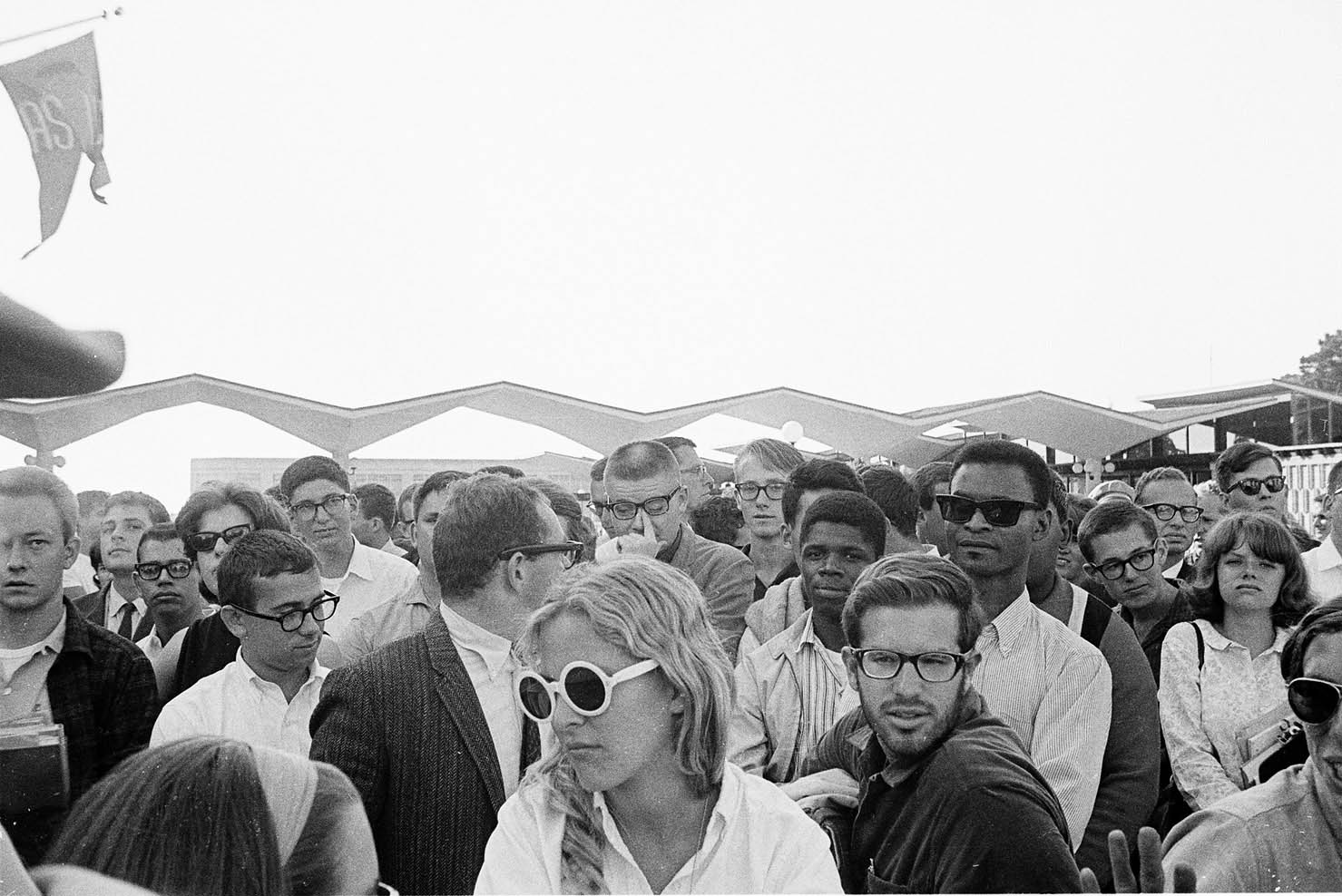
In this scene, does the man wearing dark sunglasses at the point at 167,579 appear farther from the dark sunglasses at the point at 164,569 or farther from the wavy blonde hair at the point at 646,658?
the wavy blonde hair at the point at 646,658

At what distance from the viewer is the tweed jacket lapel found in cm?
170

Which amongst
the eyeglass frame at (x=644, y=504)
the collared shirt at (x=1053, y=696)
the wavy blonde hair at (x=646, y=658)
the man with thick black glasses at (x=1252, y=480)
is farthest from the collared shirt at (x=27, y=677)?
the man with thick black glasses at (x=1252, y=480)

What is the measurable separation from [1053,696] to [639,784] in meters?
0.88

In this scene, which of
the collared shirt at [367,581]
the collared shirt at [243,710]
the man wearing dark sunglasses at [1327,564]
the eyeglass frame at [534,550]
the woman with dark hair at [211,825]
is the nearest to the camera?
the woman with dark hair at [211,825]

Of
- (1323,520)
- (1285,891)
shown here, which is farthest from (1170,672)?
(1323,520)

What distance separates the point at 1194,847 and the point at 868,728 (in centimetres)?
48

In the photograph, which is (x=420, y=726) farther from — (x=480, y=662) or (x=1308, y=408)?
(x=1308, y=408)

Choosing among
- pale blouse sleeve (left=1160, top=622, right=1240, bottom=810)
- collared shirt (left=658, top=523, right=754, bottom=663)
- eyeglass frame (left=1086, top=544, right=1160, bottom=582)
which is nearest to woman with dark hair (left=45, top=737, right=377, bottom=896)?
collared shirt (left=658, top=523, right=754, bottom=663)

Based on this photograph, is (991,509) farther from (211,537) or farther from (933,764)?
(211,537)

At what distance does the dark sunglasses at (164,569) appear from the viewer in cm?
249

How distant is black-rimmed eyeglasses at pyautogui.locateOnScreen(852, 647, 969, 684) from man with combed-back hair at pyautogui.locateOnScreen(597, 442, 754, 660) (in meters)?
1.12

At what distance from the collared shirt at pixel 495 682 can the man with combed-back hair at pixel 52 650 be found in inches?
25.9

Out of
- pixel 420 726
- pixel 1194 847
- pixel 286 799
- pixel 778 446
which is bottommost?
pixel 1194 847

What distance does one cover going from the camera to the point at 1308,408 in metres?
2.48
